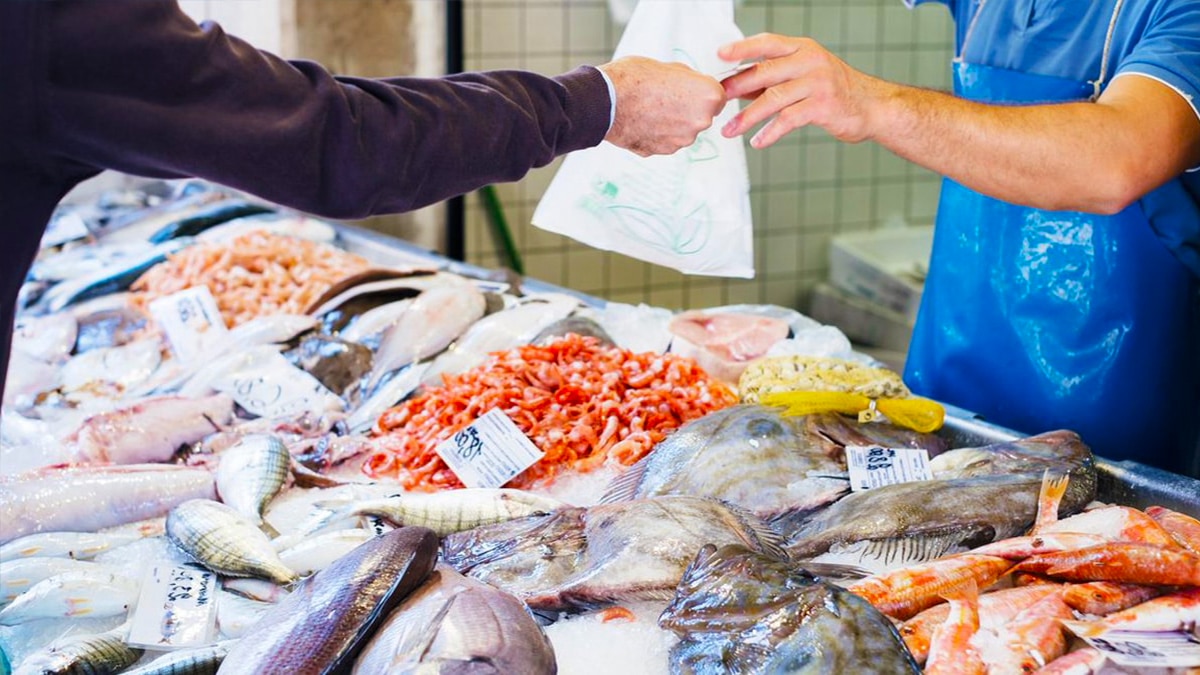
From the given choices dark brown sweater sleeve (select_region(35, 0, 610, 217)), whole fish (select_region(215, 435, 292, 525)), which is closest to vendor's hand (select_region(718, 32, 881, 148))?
dark brown sweater sleeve (select_region(35, 0, 610, 217))

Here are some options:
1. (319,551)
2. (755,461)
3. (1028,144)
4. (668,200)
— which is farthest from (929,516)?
(319,551)

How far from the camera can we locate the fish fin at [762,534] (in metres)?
1.99

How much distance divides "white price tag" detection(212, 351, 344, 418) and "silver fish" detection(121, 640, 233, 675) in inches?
56.1

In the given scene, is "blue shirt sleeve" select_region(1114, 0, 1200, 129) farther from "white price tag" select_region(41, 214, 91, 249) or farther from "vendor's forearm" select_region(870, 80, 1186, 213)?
"white price tag" select_region(41, 214, 91, 249)

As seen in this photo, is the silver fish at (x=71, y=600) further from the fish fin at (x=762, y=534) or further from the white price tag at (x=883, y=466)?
the white price tag at (x=883, y=466)

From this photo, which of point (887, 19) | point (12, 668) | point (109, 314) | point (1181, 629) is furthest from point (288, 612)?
point (887, 19)

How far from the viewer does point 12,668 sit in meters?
1.96

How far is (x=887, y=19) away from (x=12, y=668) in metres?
6.45

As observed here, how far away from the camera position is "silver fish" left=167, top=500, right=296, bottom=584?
2.15 m

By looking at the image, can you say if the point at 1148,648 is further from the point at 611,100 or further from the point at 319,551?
the point at 319,551

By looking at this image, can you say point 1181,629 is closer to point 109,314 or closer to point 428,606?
point 428,606

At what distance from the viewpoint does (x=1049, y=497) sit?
216cm

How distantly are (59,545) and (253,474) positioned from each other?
397 millimetres

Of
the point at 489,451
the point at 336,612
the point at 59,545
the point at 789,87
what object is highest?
the point at 789,87
